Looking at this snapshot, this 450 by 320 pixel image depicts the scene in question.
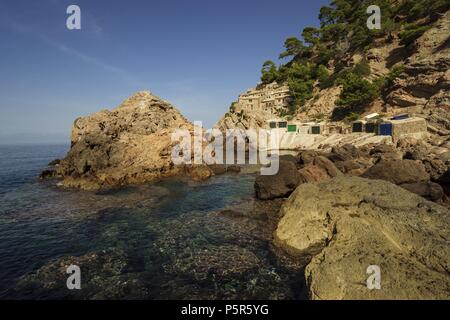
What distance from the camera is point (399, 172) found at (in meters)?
19.5

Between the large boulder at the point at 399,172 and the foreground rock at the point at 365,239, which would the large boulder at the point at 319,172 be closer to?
the large boulder at the point at 399,172

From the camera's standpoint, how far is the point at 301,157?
34.2 m

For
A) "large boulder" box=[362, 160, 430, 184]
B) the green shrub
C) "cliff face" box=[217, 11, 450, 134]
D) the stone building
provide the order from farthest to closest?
1. the stone building
2. the green shrub
3. "cliff face" box=[217, 11, 450, 134]
4. "large boulder" box=[362, 160, 430, 184]

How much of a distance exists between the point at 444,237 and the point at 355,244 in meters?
3.45

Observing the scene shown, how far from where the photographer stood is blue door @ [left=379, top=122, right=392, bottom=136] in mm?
43688

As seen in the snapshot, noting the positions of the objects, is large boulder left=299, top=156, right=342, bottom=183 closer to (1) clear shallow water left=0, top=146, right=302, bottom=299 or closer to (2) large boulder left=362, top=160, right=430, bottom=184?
(2) large boulder left=362, top=160, right=430, bottom=184

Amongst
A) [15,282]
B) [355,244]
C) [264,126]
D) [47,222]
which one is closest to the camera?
[355,244]

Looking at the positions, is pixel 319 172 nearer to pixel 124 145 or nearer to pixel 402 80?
pixel 124 145

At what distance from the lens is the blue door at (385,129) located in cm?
4369

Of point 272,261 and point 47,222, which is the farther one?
point 47,222

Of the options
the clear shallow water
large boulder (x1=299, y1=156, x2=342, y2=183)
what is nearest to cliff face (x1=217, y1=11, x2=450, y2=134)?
large boulder (x1=299, y1=156, x2=342, y2=183)

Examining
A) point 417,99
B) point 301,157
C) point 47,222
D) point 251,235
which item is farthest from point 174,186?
point 417,99

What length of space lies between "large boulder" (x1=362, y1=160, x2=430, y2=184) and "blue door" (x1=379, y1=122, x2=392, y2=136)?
2828 cm
